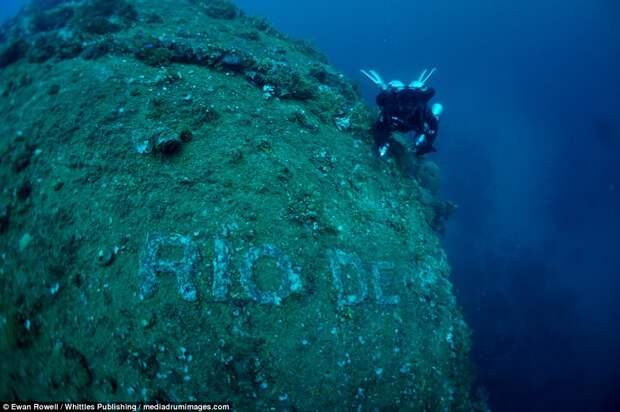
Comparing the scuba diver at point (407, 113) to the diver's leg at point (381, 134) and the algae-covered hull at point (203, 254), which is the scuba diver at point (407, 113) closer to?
the diver's leg at point (381, 134)

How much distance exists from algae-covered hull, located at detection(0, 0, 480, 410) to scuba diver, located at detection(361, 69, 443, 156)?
0.87 meters

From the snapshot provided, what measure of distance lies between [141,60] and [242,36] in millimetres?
3920

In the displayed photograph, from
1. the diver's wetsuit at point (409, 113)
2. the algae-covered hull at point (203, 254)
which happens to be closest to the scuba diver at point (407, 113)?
the diver's wetsuit at point (409, 113)

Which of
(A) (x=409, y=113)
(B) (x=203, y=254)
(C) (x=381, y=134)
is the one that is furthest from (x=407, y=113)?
(B) (x=203, y=254)

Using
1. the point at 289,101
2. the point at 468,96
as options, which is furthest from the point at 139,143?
the point at 468,96

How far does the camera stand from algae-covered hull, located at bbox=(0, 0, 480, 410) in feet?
11.7

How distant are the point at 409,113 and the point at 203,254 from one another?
4720 mm

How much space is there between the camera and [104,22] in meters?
7.86

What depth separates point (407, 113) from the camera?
6445 mm

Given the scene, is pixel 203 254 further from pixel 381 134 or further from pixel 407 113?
pixel 407 113

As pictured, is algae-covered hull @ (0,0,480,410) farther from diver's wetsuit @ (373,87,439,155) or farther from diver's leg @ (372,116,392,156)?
diver's wetsuit @ (373,87,439,155)

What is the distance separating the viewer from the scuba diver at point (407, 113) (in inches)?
251

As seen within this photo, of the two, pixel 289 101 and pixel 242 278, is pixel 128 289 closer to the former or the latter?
pixel 242 278

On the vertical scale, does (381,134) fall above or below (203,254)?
above
